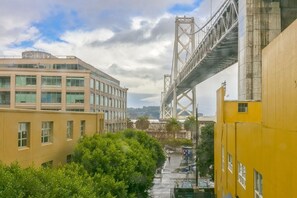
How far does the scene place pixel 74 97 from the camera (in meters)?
41.7

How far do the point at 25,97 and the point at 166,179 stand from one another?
2054cm

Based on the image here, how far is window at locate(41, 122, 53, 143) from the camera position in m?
14.4

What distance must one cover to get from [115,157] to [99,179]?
2.43 meters

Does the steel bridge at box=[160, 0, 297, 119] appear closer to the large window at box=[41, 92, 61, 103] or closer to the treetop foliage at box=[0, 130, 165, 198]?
the treetop foliage at box=[0, 130, 165, 198]

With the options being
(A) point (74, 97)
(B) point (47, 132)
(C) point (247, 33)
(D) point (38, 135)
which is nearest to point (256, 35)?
(C) point (247, 33)

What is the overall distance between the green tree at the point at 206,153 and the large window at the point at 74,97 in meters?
20.5

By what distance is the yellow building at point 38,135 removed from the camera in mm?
11141

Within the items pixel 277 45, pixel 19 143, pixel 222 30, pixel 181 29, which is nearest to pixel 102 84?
pixel 181 29

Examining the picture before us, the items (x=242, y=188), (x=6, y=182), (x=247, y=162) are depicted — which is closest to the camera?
(x=6, y=182)

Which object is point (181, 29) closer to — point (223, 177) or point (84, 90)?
point (84, 90)

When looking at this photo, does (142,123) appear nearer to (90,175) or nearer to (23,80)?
(23,80)

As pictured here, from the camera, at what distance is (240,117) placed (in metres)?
16.7

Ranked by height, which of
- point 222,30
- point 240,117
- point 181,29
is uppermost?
point 181,29

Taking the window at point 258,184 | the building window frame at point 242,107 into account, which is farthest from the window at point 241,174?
the building window frame at point 242,107
